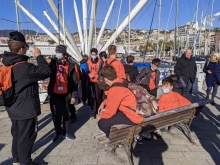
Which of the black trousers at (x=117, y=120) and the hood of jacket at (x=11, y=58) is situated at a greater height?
the hood of jacket at (x=11, y=58)

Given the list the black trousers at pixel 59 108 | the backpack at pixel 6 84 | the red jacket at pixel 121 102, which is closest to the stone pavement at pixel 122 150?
the black trousers at pixel 59 108

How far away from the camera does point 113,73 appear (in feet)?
10.1

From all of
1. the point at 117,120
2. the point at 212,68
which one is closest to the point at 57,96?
the point at 117,120

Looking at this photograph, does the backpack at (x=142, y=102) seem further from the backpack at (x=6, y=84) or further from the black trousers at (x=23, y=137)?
the backpack at (x=6, y=84)

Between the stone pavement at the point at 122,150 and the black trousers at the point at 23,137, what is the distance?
0.48 meters

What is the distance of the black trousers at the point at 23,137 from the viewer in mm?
3057

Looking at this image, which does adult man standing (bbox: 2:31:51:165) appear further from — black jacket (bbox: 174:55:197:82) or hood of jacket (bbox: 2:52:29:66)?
black jacket (bbox: 174:55:197:82)

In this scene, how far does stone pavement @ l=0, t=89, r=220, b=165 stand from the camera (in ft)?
11.5

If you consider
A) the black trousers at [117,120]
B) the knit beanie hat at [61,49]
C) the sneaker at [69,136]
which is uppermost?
the knit beanie hat at [61,49]

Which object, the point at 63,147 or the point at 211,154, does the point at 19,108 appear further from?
the point at 211,154

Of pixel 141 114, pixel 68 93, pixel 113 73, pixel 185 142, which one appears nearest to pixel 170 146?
pixel 185 142

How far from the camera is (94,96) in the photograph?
594cm

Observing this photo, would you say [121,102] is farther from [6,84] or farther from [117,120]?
[6,84]

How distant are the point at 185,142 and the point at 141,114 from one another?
1524mm
